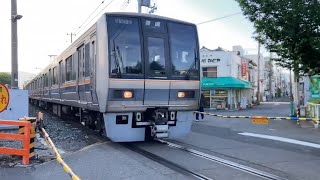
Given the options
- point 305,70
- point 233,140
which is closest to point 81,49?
point 233,140

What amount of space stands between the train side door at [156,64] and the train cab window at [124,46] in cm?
24

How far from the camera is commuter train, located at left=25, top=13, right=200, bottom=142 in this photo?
387 inches

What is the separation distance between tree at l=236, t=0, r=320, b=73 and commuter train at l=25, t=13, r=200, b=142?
755 centimetres

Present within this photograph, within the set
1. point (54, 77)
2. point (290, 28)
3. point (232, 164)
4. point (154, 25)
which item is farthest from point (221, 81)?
point (232, 164)

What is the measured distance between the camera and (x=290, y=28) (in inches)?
674

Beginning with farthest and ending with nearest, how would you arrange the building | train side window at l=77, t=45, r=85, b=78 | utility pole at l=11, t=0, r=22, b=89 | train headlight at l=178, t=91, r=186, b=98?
the building
utility pole at l=11, t=0, r=22, b=89
train side window at l=77, t=45, r=85, b=78
train headlight at l=178, t=91, r=186, b=98

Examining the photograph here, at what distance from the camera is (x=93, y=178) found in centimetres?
715

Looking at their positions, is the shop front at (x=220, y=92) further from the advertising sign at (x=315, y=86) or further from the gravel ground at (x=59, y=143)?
the gravel ground at (x=59, y=143)

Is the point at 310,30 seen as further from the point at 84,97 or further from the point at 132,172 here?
the point at 132,172

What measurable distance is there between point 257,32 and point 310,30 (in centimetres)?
297

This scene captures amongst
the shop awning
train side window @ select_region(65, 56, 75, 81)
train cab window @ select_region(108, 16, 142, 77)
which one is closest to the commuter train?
train cab window @ select_region(108, 16, 142, 77)

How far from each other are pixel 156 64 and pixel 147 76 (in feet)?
1.49

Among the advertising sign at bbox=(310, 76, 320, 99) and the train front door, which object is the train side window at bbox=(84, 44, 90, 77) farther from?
the advertising sign at bbox=(310, 76, 320, 99)

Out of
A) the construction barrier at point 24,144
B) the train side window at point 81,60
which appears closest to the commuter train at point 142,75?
the train side window at point 81,60
